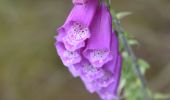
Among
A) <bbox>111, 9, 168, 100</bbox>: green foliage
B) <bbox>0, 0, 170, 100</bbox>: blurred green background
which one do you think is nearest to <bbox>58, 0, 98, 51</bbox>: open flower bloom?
<bbox>111, 9, 168, 100</bbox>: green foliage

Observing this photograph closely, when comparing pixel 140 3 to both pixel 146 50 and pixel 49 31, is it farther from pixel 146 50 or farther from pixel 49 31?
pixel 49 31

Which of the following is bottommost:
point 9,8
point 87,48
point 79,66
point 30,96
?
point 30,96

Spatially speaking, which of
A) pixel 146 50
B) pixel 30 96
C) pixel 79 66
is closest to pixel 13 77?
pixel 30 96

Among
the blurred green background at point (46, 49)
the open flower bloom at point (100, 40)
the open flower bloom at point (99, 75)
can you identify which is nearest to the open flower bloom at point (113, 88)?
the open flower bloom at point (99, 75)

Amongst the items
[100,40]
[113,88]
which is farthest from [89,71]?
[113,88]

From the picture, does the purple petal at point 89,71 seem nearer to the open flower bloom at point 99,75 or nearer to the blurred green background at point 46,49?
the open flower bloom at point 99,75
